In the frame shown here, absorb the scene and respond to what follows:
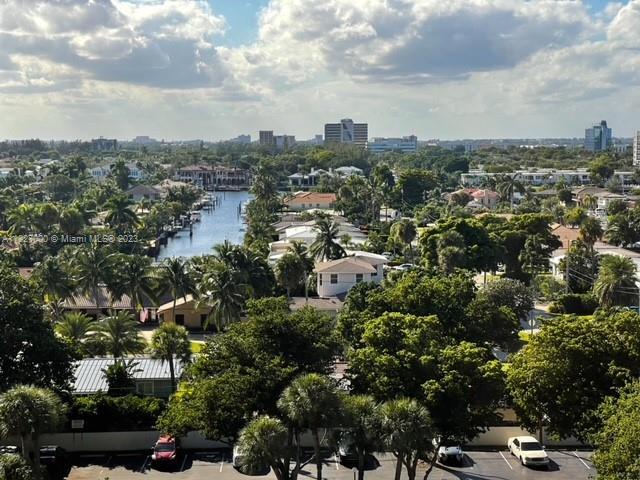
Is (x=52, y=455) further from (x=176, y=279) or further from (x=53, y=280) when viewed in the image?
(x=53, y=280)

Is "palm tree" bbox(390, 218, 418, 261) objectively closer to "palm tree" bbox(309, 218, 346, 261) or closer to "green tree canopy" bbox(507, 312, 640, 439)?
"palm tree" bbox(309, 218, 346, 261)

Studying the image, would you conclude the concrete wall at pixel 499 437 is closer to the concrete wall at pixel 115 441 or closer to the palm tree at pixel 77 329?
the concrete wall at pixel 115 441

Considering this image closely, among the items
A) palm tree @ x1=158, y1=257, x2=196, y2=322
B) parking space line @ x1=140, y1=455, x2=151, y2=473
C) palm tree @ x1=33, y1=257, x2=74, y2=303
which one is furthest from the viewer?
palm tree @ x1=33, y1=257, x2=74, y2=303

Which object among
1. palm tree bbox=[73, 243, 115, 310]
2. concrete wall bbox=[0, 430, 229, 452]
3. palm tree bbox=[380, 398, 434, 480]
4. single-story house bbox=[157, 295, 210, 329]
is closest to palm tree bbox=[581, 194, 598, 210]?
single-story house bbox=[157, 295, 210, 329]

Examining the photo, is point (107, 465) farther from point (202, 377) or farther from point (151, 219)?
point (151, 219)

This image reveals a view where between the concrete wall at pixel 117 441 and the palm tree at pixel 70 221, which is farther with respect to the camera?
the palm tree at pixel 70 221

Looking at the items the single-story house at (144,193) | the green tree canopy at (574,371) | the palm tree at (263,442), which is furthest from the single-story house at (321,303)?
the single-story house at (144,193)

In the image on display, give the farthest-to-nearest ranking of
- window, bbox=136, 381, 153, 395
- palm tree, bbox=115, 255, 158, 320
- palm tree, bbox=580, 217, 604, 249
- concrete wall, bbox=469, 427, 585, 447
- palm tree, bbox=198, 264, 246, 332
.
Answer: palm tree, bbox=580, 217, 604, 249, palm tree, bbox=115, 255, 158, 320, palm tree, bbox=198, 264, 246, 332, window, bbox=136, 381, 153, 395, concrete wall, bbox=469, 427, 585, 447
